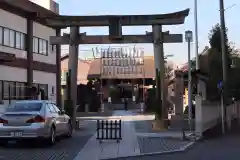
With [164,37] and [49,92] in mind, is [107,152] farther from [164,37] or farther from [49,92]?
[49,92]

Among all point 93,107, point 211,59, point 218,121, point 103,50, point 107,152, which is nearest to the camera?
point 107,152

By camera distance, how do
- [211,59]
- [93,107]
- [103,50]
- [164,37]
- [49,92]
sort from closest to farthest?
1. [164,37]
2. [211,59]
3. [49,92]
4. [93,107]
5. [103,50]

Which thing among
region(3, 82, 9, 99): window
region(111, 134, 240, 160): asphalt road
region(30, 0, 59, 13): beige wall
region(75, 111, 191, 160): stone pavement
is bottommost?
region(111, 134, 240, 160): asphalt road

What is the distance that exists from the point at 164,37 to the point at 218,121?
5.65m

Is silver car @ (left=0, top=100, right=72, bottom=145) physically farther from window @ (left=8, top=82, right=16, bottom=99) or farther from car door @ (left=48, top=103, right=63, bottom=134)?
window @ (left=8, top=82, right=16, bottom=99)

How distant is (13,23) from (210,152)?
22.6m

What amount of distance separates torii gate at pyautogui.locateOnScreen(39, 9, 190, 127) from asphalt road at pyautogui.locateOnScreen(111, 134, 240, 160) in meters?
6.40

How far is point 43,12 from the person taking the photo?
3809 centimetres

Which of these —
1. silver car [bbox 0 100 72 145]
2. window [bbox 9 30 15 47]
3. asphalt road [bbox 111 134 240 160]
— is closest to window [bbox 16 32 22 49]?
window [bbox 9 30 15 47]

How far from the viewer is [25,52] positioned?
36.7 m

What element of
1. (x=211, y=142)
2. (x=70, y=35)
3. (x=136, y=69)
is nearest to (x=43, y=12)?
(x=70, y=35)

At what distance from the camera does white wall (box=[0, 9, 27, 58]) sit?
1312 inches

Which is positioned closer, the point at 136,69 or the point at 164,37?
the point at 164,37

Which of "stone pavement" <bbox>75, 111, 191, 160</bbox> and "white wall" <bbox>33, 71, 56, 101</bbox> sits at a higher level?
"white wall" <bbox>33, 71, 56, 101</bbox>
